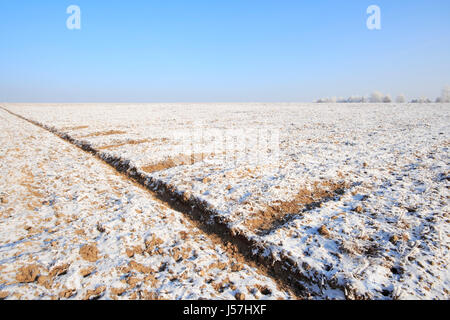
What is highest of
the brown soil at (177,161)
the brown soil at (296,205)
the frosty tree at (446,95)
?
the frosty tree at (446,95)

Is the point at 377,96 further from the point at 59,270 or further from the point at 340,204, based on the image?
the point at 59,270

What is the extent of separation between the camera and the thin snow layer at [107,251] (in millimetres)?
2844

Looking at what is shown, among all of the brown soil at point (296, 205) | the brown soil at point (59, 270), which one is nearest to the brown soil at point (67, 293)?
the brown soil at point (59, 270)

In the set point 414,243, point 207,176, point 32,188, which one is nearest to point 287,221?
point 414,243

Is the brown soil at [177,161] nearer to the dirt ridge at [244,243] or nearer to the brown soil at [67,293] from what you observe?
the dirt ridge at [244,243]

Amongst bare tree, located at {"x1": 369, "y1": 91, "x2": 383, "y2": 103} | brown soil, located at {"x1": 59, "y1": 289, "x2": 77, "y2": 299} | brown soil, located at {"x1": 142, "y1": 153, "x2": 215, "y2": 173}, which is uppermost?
bare tree, located at {"x1": 369, "y1": 91, "x2": 383, "y2": 103}

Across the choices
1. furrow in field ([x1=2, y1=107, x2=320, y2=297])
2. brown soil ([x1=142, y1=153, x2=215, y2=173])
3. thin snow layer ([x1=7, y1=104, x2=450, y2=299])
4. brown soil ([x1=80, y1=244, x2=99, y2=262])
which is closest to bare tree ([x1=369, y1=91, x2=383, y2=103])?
thin snow layer ([x1=7, y1=104, x2=450, y2=299])

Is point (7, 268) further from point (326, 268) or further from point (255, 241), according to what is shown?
point (326, 268)

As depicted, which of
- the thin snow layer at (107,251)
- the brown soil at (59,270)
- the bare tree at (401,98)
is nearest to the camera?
the thin snow layer at (107,251)

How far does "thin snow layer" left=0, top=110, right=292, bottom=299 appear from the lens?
9.33 ft

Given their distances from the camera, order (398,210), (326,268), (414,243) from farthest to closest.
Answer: (398,210), (414,243), (326,268)

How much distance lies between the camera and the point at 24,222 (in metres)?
4.29

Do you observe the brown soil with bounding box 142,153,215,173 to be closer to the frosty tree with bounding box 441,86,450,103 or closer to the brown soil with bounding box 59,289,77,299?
the brown soil with bounding box 59,289,77,299
